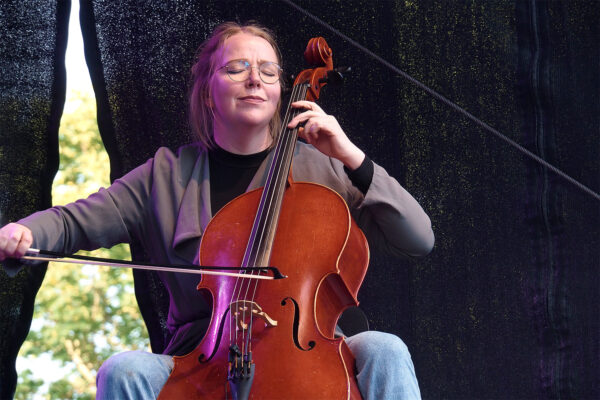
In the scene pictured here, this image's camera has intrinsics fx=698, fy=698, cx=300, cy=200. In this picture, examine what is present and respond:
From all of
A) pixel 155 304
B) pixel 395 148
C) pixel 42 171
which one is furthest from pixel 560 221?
pixel 42 171

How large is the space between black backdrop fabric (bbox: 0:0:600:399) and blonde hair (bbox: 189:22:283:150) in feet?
0.50

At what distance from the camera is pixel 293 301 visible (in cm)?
112

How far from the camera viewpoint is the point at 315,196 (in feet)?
4.20

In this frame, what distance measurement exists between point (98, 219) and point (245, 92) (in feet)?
1.34

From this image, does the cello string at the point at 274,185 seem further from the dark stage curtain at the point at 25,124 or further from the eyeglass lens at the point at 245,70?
the dark stage curtain at the point at 25,124

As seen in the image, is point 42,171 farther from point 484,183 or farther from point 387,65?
point 484,183

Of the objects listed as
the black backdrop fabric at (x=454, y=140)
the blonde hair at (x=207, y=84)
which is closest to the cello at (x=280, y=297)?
the blonde hair at (x=207, y=84)

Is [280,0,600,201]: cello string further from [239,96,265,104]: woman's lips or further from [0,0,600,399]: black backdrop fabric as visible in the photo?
[239,96,265,104]: woman's lips

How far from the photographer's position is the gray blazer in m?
1.34

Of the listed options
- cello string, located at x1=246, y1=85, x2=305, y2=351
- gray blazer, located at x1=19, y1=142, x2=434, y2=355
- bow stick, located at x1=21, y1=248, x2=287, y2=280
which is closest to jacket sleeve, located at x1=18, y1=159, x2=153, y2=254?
gray blazer, located at x1=19, y1=142, x2=434, y2=355

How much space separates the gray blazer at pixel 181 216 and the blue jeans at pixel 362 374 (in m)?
0.24

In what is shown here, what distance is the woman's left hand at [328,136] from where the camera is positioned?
4.31ft

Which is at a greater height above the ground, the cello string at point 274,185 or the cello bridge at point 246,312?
the cello string at point 274,185

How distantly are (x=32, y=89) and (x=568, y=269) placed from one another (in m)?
1.50
